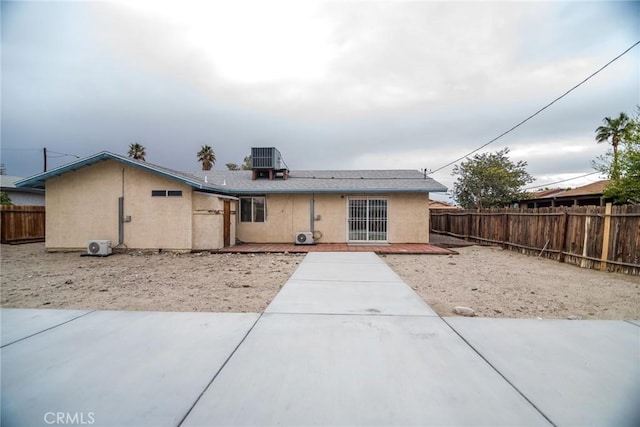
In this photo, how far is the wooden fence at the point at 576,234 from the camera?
705 centimetres

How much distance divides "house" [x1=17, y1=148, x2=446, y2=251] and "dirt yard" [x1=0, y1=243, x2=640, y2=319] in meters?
1.40

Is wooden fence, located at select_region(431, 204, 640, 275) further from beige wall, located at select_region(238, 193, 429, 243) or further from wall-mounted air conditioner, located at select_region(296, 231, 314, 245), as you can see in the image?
wall-mounted air conditioner, located at select_region(296, 231, 314, 245)

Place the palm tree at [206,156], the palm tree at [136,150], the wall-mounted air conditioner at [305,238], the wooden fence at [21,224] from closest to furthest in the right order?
the wall-mounted air conditioner at [305,238], the wooden fence at [21,224], the palm tree at [136,150], the palm tree at [206,156]

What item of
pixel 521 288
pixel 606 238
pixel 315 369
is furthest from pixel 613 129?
pixel 315 369

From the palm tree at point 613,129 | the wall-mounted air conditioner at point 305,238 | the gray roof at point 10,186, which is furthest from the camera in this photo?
the palm tree at point 613,129

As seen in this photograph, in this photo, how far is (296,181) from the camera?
1391 centimetres

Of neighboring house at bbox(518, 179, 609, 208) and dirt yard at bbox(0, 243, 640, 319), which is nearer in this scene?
dirt yard at bbox(0, 243, 640, 319)

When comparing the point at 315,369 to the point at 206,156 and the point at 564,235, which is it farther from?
the point at 206,156

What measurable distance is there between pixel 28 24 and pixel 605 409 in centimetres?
947

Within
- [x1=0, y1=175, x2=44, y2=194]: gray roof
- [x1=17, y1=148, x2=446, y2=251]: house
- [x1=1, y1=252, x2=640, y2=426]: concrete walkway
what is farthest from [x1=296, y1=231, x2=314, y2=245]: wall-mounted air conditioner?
[x1=0, y1=175, x2=44, y2=194]: gray roof

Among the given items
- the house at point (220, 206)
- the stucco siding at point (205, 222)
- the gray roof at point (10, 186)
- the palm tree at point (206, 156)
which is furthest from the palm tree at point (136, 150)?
the stucco siding at point (205, 222)

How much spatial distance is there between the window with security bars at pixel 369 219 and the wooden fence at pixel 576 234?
5.07 meters

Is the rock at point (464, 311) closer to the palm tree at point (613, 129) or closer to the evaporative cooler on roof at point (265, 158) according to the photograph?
the evaporative cooler on roof at point (265, 158)

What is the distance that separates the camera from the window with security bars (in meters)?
12.6
